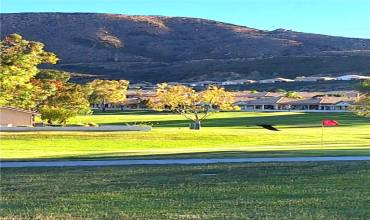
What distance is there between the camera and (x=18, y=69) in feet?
143

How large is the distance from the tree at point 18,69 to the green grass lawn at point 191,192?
22.1 m

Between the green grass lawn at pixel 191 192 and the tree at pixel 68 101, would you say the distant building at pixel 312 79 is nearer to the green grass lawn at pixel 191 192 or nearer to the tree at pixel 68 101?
the tree at pixel 68 101

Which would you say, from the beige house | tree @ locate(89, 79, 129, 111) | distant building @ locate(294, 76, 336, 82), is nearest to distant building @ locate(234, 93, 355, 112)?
tree @ locate(89, 79, 129, 111)

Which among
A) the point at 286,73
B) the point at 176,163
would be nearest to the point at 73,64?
the point at 286,73

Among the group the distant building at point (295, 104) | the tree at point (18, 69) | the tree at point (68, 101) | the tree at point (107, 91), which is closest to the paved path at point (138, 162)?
the tree at point (18, 69)

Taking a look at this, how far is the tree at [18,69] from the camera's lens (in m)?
41.9

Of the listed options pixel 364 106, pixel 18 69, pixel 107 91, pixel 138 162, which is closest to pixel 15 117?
pixel 18 69

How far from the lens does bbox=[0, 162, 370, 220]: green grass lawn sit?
37.4ft

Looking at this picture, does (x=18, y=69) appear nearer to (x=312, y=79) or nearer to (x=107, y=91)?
(x=107, y=91)

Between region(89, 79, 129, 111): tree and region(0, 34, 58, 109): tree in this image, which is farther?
region(89, 79, 129, 111): tree

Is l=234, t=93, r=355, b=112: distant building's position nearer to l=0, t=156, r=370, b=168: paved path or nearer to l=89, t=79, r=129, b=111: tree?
l=89, t=79, r=129, b=111: tree

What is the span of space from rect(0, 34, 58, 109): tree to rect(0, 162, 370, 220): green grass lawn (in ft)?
72.4

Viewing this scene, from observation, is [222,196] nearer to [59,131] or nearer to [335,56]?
[59,131]

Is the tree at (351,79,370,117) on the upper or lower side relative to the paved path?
upper
